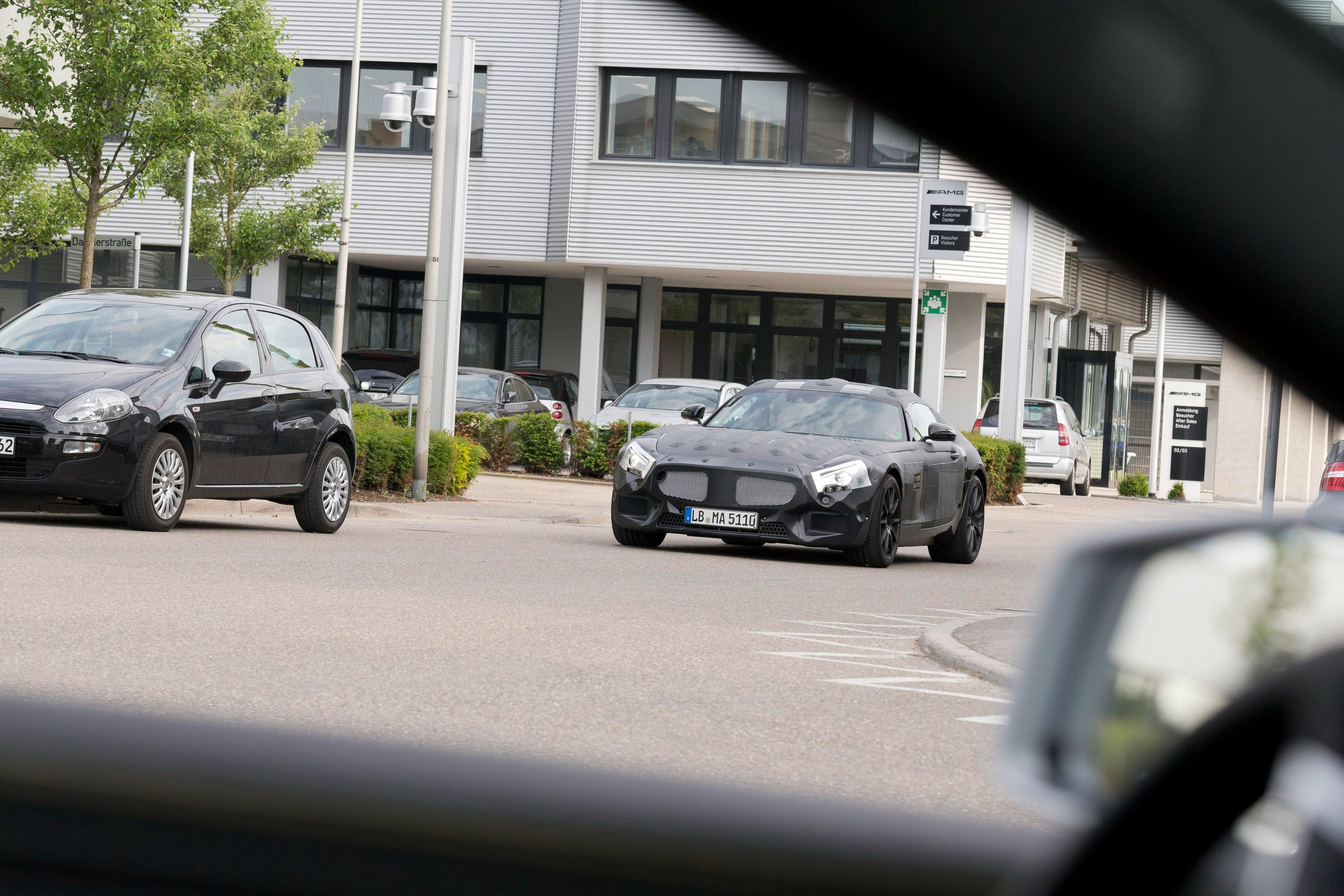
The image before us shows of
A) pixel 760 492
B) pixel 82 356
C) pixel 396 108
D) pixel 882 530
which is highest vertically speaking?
pixel 396 108

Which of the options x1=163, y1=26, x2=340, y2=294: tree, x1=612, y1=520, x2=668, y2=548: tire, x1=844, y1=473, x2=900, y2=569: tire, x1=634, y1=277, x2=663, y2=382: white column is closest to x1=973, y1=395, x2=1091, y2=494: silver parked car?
x1=634, y1=277, x2=663, y2=382: white column

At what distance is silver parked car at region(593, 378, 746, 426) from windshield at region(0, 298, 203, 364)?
13491mm

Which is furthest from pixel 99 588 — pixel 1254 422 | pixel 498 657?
pixel 1254 422

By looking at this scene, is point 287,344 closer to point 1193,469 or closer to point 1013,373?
point 1193,469

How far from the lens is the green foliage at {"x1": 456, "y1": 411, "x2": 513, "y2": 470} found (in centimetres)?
2584

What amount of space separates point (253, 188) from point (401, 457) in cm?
1636

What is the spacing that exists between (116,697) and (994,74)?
18.4 feet

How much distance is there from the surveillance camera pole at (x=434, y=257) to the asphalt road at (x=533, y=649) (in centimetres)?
486

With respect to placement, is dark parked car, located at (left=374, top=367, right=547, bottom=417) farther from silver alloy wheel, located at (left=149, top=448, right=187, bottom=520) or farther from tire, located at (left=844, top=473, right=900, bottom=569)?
silver alloy wheel, located at (left=149, top=448, right=187, bottom=520)

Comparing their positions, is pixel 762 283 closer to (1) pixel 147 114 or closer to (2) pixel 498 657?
(1) pixel 147 114

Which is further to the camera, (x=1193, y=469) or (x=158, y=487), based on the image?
(x=158, y=487)

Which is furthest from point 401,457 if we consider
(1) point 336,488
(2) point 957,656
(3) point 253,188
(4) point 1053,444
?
(4) point 1053,444

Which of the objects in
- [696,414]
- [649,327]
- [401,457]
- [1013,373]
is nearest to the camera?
[696,414]

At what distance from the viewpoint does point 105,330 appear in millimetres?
12391
